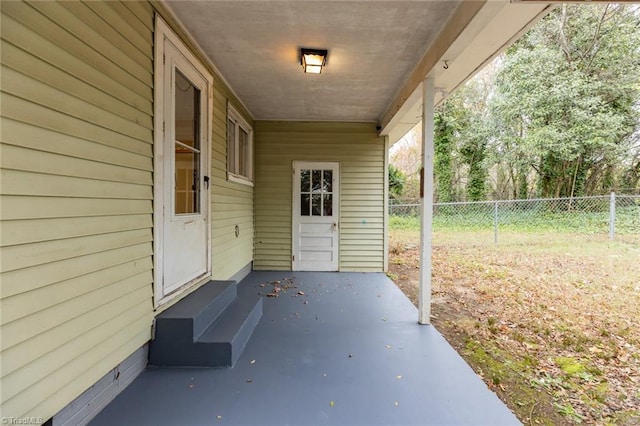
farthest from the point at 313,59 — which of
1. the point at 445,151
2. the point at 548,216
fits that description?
the point at 445,151

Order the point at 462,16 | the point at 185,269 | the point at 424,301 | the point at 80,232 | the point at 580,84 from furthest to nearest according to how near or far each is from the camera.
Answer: the point at 580,84 < the point at 424,301 < the point at 185,269 < the point at 462,16 < the point at 80,232

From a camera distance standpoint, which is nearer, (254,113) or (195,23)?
(195,23)

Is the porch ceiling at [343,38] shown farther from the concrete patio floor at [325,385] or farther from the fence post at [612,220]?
the fence post at [612,220]

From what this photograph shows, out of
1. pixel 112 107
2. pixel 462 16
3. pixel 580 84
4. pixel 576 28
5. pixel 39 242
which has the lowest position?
pixel 39 242

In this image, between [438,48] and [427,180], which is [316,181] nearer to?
[427,180]

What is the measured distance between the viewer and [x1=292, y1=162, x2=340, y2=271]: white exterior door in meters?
5.37

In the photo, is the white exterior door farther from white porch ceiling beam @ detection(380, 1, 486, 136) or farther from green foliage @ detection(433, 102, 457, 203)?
green foliage @ detection(433, 102, 457, 203)

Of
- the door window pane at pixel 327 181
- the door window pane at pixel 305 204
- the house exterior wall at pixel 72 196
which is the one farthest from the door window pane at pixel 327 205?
the house exterior wall at pixel 72 196

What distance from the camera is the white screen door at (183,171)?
92.6 inches

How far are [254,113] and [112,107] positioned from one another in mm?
3409

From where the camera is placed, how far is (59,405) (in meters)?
1.41

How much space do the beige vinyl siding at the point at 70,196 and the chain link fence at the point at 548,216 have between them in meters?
8.37

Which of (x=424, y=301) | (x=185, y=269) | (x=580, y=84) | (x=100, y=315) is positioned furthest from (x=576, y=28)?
(x=100, y=315)

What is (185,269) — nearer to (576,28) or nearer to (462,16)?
(462,16)
